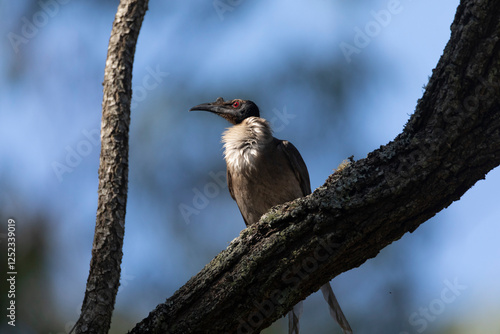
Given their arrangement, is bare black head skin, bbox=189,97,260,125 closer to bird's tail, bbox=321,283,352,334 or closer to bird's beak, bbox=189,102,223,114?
bird's beak, bbox=189,102,223,114

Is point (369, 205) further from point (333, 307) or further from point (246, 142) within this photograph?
point (246, 142)

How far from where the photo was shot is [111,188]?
3.53 m

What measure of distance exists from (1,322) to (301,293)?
3962mm

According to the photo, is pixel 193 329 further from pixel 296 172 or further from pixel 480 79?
pixel 296 172

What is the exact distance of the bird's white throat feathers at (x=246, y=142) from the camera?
5539mm

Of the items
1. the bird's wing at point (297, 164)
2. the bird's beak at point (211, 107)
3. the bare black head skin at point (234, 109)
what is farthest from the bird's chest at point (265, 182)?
the bird's beak at point (211, 107)

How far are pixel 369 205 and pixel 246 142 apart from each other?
2.70m

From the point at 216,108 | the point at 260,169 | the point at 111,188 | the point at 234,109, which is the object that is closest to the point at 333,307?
the point at 260,169

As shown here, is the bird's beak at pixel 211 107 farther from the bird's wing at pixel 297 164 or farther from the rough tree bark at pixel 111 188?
the rough tree bark at pixel 111 188

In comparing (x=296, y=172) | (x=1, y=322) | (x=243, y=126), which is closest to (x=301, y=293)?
(x=296, y=172)

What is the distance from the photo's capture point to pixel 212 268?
345 cm

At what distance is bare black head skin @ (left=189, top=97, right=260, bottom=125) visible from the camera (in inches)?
250

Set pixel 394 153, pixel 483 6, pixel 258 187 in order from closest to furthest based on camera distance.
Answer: pixel 483 6 → pixel 394 153 → pixel 258 187

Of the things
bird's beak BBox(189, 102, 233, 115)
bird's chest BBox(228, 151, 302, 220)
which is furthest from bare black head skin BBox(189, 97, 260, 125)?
bird's chest BBox(228, 151, 302, 220)
